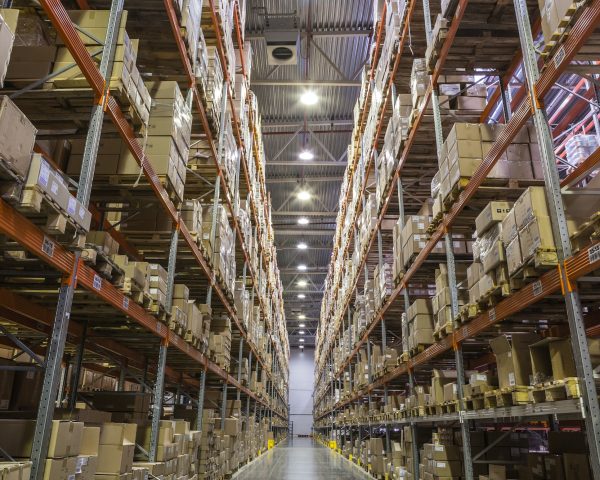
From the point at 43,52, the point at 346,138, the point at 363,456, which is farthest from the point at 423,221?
the point at 346,138

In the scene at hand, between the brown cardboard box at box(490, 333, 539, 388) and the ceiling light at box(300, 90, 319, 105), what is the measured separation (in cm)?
1166

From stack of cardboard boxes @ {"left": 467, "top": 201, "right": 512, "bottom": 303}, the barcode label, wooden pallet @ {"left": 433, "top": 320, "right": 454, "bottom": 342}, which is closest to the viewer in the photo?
the barcode label

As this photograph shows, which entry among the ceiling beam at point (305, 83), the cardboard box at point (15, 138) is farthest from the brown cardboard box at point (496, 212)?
the ceiling beam at point (305, 83)

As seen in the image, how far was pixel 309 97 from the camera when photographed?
14.7m

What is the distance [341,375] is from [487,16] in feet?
45.5

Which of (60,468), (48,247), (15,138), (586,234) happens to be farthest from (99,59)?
(586,234)

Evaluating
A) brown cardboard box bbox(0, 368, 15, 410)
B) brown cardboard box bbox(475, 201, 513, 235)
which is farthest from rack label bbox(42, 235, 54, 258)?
brown cardboard box bbox(475, 201, 513, 235)

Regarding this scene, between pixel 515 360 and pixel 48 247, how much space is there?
3564 mm

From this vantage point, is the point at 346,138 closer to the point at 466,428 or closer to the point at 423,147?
the point at 423,147

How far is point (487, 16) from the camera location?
529 centimetres

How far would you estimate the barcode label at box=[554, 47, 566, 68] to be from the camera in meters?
3.38

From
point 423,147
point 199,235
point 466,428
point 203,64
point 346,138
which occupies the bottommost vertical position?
point 466,428

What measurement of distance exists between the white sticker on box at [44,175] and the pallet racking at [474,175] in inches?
130

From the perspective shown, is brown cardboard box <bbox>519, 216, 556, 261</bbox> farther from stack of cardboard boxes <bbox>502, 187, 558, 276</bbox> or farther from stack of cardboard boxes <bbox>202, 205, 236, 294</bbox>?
stack of cardboard boxes <bbox>202, 205, 236, 294</bbox>
